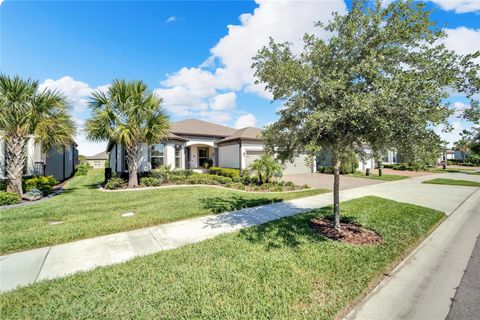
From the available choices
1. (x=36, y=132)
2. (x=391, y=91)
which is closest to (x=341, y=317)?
(x=391, y=91)

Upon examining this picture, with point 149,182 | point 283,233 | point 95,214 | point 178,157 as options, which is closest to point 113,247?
point 95,214

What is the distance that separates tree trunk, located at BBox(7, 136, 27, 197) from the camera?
920cm

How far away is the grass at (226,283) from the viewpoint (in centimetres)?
277

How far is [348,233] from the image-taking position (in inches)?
216

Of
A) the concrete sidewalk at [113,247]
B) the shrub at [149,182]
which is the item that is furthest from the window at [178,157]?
the concrete sidewalk at [113,247]

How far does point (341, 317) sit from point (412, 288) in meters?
1.62

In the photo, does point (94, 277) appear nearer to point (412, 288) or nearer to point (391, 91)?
point (412, 288)

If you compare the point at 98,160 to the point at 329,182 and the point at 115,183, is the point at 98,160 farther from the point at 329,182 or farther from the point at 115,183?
the point at 329,182

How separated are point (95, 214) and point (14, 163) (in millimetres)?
5548

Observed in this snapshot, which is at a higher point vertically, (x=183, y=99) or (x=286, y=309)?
(x=183, y=99)

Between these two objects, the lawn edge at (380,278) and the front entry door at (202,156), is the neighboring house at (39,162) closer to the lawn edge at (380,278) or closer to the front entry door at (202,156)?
the front entry door at (202,156)

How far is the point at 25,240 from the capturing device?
4910 mm

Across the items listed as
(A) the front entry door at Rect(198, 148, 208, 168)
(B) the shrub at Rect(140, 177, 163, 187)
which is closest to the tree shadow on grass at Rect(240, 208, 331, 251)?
(B) the shrub at Rect(140, 177, 163, 187)

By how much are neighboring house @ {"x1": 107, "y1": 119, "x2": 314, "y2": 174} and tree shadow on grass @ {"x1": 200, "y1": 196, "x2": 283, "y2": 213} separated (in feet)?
16.1
